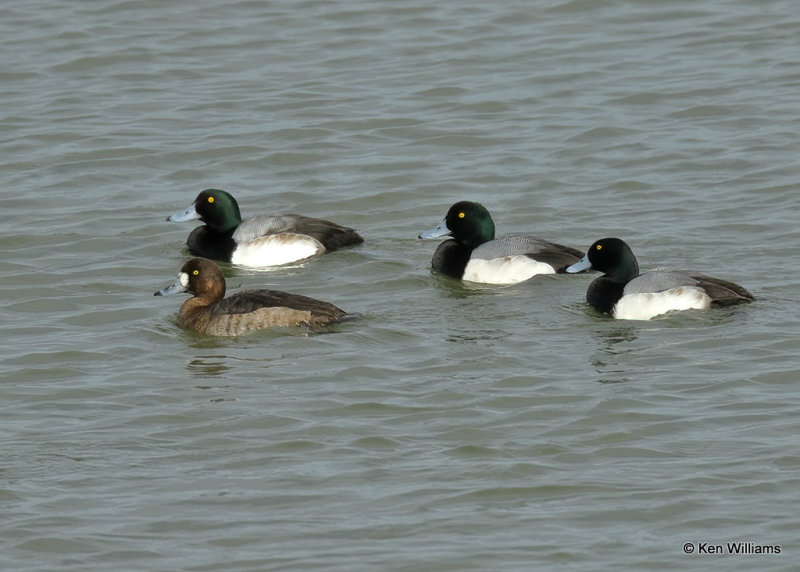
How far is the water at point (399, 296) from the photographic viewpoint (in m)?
8.01

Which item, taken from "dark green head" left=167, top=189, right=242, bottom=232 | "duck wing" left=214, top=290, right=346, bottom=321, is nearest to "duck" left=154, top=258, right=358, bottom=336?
"duck wing" left=214, top=290, right=346, bottom=321

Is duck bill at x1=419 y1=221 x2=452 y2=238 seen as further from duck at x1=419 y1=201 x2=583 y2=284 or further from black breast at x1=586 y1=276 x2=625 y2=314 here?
black breast at x1=586 y1=276 x2=625 y2=314

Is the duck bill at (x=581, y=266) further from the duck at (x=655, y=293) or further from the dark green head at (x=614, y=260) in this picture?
the duck at (x=655, y=293)

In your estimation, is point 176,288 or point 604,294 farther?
point 176,288

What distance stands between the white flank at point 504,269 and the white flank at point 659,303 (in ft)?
4.01

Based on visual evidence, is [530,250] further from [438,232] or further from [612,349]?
[612,349]

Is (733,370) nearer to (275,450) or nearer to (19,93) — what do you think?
(275,450)

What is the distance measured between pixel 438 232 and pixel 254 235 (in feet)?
5.23

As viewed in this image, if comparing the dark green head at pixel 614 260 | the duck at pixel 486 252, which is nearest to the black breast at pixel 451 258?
the duck at pixel 486 252

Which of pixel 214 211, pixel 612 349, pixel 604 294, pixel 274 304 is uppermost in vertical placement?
pixel 214 211

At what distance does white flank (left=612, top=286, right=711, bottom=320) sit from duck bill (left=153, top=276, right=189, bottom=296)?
3.14m

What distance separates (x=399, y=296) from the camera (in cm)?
1245

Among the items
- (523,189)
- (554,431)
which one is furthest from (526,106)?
(554,431)

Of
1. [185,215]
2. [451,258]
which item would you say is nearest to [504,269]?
[451,258]
